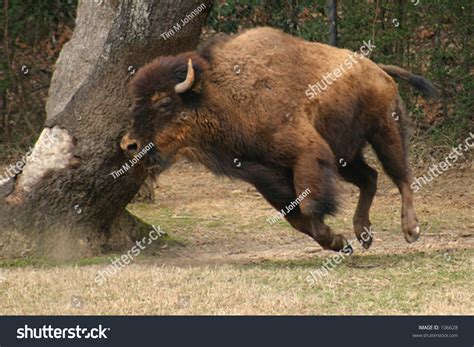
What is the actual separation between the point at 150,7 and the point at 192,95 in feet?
4.09

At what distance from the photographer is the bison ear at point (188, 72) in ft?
28.3

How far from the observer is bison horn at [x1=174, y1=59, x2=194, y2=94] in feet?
28.2

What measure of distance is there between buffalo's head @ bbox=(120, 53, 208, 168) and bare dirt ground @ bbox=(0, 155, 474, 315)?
1015 mm

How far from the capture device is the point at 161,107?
873cm

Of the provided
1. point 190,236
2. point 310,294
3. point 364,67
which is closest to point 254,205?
point 190,236

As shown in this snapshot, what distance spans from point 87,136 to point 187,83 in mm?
1462

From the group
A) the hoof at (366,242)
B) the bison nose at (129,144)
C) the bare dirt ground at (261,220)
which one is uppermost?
the bison nose at (129,144)

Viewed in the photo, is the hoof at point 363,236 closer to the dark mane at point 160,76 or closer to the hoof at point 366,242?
the hoof at point 366,242

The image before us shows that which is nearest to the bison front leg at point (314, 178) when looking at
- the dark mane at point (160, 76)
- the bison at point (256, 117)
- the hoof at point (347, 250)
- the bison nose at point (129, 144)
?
the bison at point (256, 117)

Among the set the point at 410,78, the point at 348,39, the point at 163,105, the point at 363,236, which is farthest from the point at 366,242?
the point at 348,39

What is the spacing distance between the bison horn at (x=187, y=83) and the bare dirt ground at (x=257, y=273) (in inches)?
57.6

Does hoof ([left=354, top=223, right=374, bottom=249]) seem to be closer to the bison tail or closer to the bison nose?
the bison tail

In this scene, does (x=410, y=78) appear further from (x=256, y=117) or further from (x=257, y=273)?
(x=257, y=273)

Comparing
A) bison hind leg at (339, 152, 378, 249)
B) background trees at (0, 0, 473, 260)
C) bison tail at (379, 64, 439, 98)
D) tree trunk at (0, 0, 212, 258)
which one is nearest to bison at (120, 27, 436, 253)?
bison hind leg at (339, 152, 378, 249)
